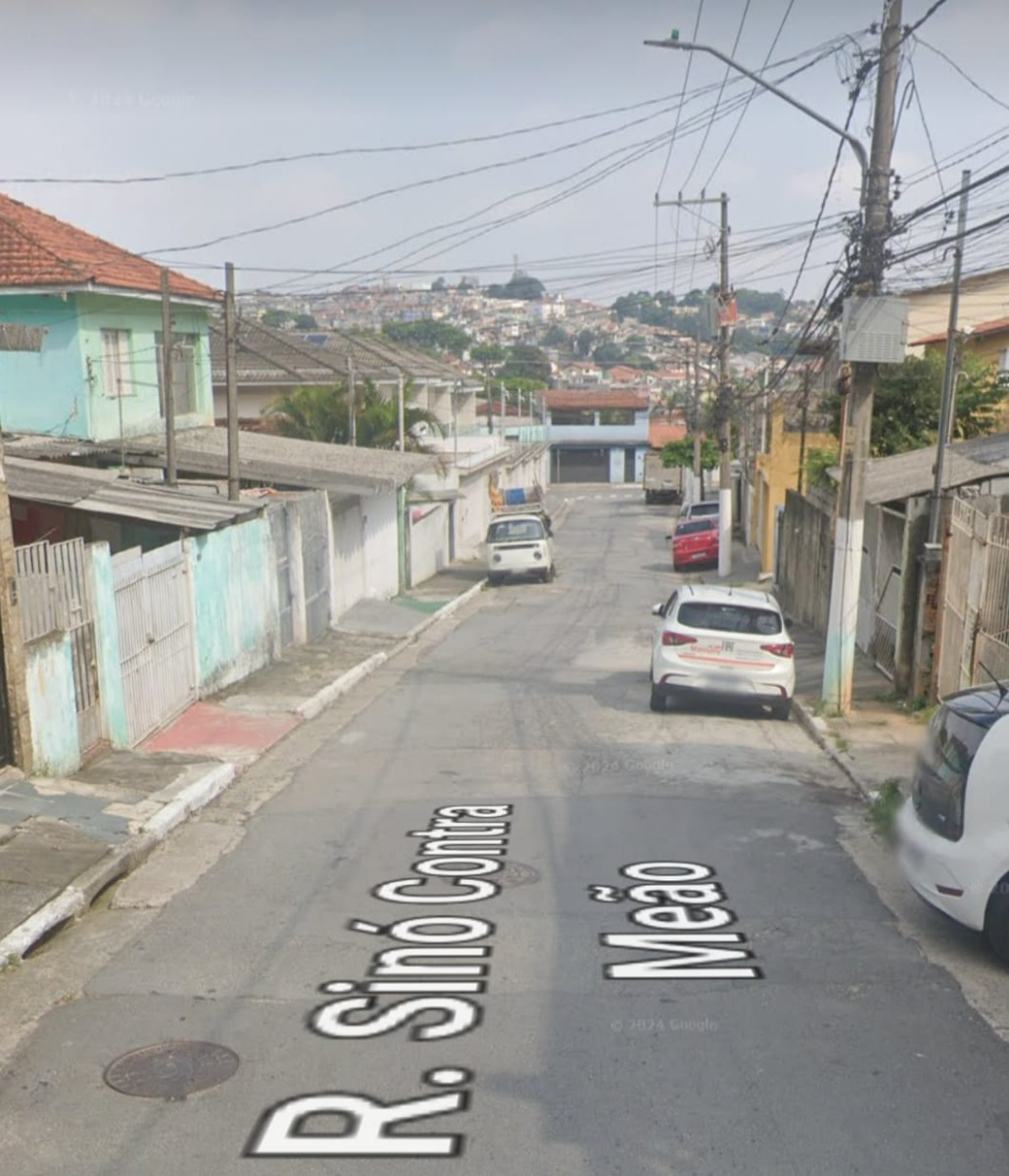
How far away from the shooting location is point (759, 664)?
15586mm

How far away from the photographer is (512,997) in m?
6.82

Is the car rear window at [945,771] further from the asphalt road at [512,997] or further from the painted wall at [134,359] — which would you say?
the painted wall at [134,359]

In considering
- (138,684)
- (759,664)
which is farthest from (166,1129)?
(759,664)

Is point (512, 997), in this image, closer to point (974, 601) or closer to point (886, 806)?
point (886, 806)

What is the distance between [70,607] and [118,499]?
3.55 metres

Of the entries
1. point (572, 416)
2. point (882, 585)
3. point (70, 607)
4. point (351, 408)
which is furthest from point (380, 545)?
point (572, 416)

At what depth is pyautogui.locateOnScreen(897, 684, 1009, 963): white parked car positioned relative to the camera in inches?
275

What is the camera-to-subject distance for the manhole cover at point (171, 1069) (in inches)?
226

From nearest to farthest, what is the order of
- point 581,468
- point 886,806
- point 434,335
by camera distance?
point 886,806
point 581,468
point 434,335

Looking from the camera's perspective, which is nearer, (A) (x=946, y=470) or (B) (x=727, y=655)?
(B) (x=727, y=655)

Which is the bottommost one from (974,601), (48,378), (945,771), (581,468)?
(581,468)

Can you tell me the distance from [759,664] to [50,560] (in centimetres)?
839

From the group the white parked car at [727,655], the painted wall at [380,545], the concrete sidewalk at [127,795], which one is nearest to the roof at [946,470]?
the white parked car at [727,655]

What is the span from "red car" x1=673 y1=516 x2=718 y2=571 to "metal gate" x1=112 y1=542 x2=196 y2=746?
25594 mm
